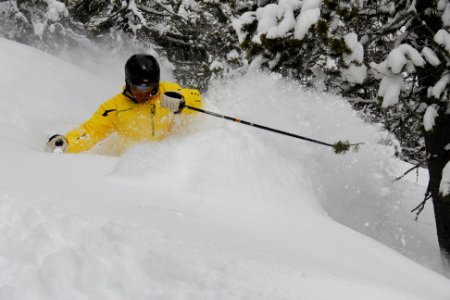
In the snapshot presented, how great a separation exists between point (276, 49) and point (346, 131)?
6.25 ft

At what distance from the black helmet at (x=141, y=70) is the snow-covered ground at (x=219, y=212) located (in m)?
0.84

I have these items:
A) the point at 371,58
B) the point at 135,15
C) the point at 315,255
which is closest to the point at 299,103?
the point at 371,58

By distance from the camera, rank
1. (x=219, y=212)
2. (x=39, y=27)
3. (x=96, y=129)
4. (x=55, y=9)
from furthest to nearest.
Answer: (x=39, y=27) < (x=55, y=9) < (x=96, y=129) < (x=219, y=212)

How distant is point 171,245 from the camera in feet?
7.77

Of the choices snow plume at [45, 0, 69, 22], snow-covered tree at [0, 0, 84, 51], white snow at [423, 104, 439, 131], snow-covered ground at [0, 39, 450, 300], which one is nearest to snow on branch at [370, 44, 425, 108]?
white snow at [423, 104, 439, 131]

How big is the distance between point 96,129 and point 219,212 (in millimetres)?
3102

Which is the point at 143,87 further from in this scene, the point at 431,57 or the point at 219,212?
the point at 431,57

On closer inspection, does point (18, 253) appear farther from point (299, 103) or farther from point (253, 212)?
point (299, 103)

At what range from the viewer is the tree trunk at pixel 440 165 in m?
4.62

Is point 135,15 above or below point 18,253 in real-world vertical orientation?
below

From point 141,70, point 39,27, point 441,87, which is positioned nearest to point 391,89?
point 441,87

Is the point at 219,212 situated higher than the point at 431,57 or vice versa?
the point at 431,57

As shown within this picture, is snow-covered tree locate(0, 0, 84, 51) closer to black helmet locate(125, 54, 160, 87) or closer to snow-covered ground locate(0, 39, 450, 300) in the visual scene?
snow-covered ground locate(0, 39, 450, 300)

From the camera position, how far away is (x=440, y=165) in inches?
187
